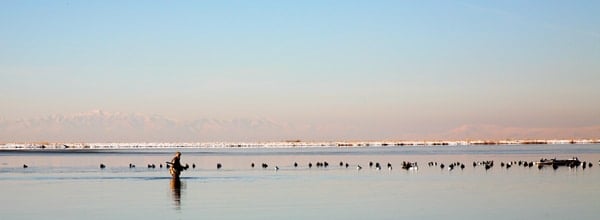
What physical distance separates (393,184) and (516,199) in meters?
10.3

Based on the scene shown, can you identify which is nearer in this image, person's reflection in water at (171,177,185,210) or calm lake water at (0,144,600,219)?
calm lake water at (0,144,600,219)

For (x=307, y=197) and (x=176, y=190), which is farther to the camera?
(x=176, y=190)

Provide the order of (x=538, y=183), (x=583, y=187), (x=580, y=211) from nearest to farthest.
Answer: (x=580, y=211) → (x=583, y=187) → (x=538, y=183)

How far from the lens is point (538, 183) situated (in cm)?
4372

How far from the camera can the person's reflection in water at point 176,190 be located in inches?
1305

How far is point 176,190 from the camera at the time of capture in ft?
132

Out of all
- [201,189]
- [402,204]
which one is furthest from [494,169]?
[402,204]

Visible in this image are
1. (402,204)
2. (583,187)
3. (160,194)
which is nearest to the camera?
(402,204)

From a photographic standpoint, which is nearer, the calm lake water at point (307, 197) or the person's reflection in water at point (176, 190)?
the calm lake water at point (307, 197)

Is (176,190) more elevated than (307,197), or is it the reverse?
(176,190)

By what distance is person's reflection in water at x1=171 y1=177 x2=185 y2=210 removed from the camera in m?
33.2

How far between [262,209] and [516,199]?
9.00 m

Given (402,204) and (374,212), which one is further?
(402,204)

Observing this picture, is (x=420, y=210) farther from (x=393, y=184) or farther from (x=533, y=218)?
(x=393, y=184)
